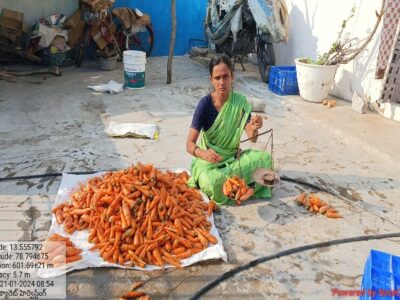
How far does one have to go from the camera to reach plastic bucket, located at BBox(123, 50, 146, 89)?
6.83 m

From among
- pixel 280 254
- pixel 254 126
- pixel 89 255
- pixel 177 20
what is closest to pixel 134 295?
pixel 89 255

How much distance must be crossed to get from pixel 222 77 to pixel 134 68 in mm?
4057

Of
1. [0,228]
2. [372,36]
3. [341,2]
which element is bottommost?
[0,228]

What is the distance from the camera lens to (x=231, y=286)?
8.43 ft

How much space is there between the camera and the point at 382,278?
1.95 metres

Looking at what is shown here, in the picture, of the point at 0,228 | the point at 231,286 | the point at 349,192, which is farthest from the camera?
the point at 349,192

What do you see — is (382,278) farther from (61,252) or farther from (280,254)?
(61,252)

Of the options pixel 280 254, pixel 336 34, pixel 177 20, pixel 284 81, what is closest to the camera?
pixel 280 254

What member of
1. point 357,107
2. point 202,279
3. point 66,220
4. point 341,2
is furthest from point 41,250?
point 341,2

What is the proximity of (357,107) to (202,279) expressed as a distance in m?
4.49

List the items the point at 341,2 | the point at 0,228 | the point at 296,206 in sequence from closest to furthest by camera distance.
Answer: the point at 0,228 < the point at 296,206 < the point at 341,2

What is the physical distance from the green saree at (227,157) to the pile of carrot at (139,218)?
220 millimetres

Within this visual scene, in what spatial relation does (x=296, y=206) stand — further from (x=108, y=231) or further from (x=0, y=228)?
(x=0, y=228)

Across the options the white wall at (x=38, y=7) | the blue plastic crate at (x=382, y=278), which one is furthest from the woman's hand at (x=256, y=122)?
the white wall at (x=38, y=7)
